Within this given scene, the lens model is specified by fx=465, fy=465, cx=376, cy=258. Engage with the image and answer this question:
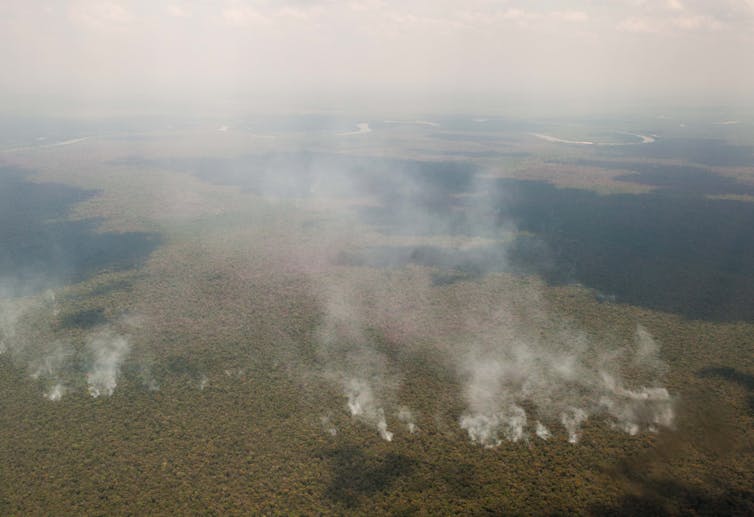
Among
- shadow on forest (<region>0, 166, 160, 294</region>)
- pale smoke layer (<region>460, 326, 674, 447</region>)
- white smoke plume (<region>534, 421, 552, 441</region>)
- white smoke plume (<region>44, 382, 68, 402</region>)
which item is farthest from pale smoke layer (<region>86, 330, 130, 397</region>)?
white smoke plume (<region>534, 421, 552, 441</region>)

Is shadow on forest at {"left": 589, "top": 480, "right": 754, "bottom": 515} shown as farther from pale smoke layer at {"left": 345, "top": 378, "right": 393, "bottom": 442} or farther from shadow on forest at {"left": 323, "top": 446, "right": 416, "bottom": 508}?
pale smoke layer at {"left": 345, "top": 378, "right": 393, "bottom": 442}

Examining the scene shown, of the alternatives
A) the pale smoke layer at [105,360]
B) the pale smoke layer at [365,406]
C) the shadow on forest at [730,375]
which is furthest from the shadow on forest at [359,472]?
the shadow on forest at [730,375]

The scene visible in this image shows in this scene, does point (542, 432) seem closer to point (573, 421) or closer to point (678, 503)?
point (573, 421)

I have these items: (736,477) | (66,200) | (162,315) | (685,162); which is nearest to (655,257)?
(736,477)

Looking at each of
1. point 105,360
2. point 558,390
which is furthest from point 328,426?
point 105,360

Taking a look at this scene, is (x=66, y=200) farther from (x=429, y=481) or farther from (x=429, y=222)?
(x=429, y=481)

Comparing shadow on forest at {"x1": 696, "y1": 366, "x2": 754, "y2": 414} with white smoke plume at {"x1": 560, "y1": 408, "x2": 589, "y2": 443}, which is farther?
shadow on forest at {"x1": 696, "y1": 366, "x2": 754, "y2": 414}
